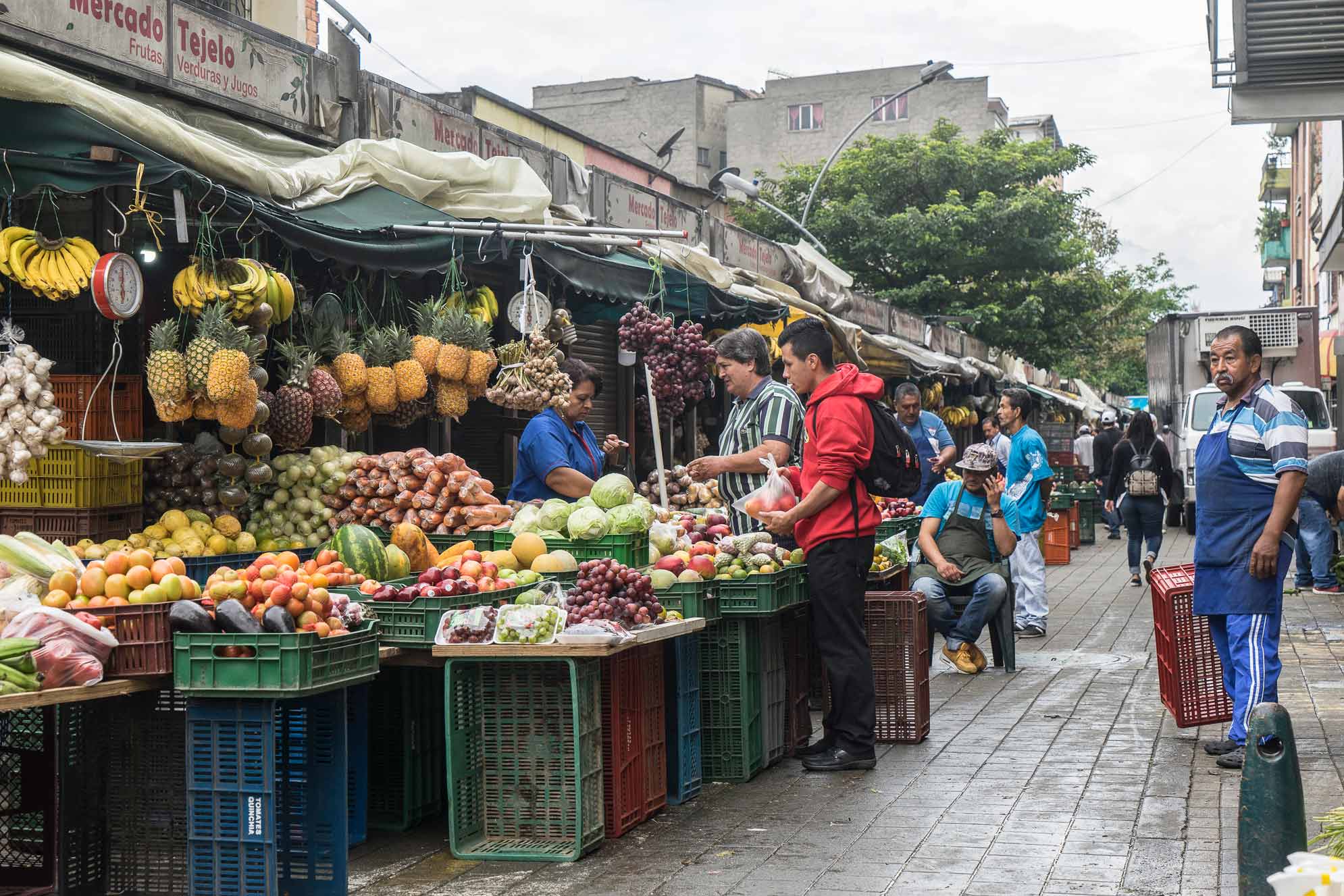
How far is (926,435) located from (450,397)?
231 inches

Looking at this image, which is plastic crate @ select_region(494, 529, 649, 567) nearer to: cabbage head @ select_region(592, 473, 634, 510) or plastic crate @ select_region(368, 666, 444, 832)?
cabbage head @ select_region(592, 473, 634, 510)

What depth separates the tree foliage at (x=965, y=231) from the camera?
33.5m

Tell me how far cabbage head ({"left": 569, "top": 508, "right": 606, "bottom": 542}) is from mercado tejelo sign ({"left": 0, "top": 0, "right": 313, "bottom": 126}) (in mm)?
3521

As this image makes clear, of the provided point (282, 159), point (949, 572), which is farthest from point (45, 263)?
point (949, 572)

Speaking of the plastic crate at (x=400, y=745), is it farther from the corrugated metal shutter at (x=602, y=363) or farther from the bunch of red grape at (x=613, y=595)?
the corrugated metal shutter at (x=602, y=363)

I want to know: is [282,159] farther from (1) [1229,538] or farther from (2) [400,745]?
(1) [1229,538]

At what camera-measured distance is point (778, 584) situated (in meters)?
6.84

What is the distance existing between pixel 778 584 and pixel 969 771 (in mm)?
1336

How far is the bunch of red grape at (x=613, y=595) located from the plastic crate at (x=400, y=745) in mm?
768

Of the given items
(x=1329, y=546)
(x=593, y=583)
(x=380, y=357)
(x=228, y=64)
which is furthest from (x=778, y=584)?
(x=1329, y=546)

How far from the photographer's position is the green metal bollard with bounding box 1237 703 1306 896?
348 centimetres

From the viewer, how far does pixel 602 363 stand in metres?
14.0

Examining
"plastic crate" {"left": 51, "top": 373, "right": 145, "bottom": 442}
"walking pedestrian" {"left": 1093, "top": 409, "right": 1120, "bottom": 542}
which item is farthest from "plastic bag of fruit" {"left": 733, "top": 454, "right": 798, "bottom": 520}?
"walking pedestrian" {"left": 1093, "top": 409, "right": 1120, "bottom": 542}

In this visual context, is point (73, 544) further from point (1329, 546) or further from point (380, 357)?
point (1329, 546)
